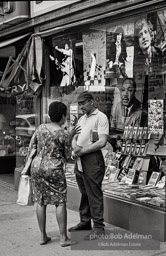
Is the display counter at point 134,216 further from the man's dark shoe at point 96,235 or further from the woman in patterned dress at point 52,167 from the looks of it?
the woman in patterned dress at point 52,167

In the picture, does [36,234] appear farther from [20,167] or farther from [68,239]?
[20,167]

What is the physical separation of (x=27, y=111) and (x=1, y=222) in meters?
3.12

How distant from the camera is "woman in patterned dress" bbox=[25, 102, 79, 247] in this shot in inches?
189

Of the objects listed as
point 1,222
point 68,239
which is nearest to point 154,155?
point 68,239

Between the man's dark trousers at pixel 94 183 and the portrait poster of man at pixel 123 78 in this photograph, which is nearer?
the man's dark trousers at pixel 94 183

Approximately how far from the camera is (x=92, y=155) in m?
5.11

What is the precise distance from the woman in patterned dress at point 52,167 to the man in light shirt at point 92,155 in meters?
0.33

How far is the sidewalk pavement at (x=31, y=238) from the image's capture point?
4.70 metres

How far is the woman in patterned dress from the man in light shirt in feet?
1.10

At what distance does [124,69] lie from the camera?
6.47 metres

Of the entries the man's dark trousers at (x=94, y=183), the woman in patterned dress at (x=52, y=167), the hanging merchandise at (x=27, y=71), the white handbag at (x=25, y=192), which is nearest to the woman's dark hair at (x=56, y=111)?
the woman in patterned dress at (x=52, y=167)

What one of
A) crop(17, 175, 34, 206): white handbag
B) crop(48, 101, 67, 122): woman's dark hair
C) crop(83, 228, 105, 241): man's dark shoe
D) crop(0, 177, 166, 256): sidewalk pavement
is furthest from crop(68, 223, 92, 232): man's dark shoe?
crop(48, 101, 67, 122): woman's dark hair

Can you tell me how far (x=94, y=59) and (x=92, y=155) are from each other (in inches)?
95.2

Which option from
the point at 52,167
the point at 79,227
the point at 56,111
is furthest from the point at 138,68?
the point at 79,227
